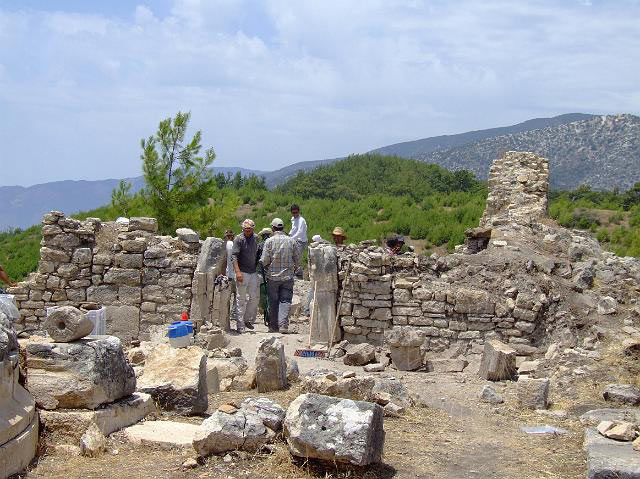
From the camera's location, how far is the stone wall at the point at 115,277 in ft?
38.2

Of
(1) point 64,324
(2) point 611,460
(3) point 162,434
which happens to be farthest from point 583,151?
(1) point 64,324

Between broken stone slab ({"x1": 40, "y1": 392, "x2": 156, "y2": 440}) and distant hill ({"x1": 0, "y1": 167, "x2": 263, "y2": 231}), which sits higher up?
distant hill ({"x1": 0, "y1": 167, "x2": 263, "y2": 231})

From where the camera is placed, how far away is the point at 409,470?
5.52m

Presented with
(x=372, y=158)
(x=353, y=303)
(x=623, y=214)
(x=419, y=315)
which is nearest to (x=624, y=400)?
(x=419, y=315)

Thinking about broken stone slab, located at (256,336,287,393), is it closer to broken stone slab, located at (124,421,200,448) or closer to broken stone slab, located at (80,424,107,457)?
broken stone slab, located at (124,421,200,448)

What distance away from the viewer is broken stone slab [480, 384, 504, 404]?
7.84m

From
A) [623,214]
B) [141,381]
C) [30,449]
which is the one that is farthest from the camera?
[623,214]

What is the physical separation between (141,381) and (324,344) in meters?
4.20

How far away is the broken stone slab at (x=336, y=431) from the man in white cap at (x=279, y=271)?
5819mm

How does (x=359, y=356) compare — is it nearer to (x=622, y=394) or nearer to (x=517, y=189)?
(x=622, y=394)

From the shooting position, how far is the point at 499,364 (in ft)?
29.5

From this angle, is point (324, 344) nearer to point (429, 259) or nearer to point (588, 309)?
point (429, 259)

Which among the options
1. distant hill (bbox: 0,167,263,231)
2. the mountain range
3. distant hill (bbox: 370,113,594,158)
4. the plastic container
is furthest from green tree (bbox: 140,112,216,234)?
distant hill (bbox: 0,167,263,231)

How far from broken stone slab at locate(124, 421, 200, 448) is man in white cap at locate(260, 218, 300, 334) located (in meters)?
5.11
